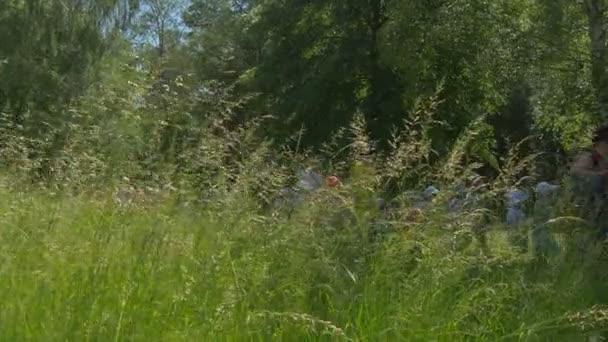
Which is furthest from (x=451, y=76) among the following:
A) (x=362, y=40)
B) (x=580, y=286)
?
(x=580, y=286)

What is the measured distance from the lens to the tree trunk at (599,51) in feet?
36.4

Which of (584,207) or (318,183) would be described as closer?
(318,183)

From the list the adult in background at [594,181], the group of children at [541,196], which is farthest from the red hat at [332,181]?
the adult in background at [594,181]

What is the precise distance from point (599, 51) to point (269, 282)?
1011 centimetres

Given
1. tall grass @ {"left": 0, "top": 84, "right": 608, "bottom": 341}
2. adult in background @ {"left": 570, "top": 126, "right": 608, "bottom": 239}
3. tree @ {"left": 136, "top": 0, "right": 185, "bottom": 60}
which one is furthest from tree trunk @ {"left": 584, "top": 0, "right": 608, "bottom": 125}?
tree @ {"left": 136, "top": 0, "right": 185, "bottom": 60}

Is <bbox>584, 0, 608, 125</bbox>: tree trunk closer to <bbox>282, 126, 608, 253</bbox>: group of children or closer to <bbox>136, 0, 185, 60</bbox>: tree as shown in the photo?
<bbox>282, 126, 608, 253</bbox>: group of children

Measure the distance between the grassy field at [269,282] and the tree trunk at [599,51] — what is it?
799 centimetres

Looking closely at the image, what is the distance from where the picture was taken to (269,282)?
336 centimetres

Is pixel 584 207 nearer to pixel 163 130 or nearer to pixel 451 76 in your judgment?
pixel 163 130

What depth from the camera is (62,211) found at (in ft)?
12.9

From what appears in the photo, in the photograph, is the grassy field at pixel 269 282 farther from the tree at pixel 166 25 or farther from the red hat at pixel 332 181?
the tree at pixel 166 25

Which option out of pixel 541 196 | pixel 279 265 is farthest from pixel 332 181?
pixel 541 196

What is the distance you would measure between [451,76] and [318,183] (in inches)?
581

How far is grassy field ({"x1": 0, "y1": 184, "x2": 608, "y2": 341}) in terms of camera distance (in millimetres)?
3086
